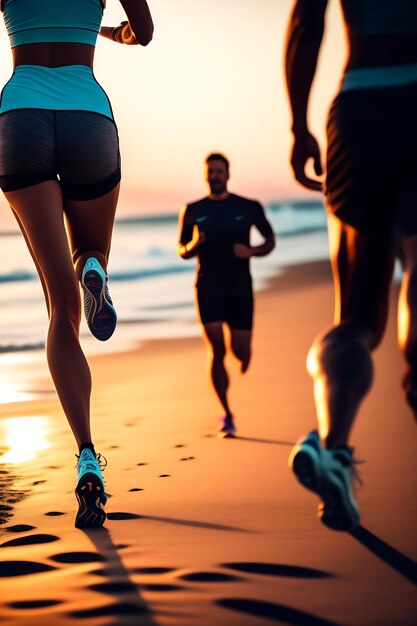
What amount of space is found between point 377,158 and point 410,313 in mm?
429

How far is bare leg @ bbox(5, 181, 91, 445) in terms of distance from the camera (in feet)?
13.1

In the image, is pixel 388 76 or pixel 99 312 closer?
pixel 388 76

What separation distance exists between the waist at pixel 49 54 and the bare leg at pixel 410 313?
1.74 m

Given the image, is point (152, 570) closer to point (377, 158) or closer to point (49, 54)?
point (377, 158)

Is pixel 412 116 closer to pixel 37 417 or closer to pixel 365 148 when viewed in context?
pixel 365 148

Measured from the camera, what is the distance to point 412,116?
289cm

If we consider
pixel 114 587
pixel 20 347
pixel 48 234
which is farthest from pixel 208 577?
pixel 20 347

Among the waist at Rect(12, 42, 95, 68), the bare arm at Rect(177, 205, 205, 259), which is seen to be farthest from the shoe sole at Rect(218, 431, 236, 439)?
the waist at Rect(12, 42, 95, 68)

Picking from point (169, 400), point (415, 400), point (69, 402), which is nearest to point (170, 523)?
point (69, 402)

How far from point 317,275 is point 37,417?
41.4 ft

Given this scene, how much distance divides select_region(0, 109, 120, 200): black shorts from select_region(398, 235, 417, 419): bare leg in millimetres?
1557

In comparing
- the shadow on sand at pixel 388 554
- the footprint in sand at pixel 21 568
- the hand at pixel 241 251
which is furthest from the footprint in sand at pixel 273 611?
the hand at pixel 241 251

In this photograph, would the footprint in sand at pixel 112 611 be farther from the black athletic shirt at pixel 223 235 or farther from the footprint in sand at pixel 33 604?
the black athletic shirt at pixel 223 235

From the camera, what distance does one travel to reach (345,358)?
2.89 metres
